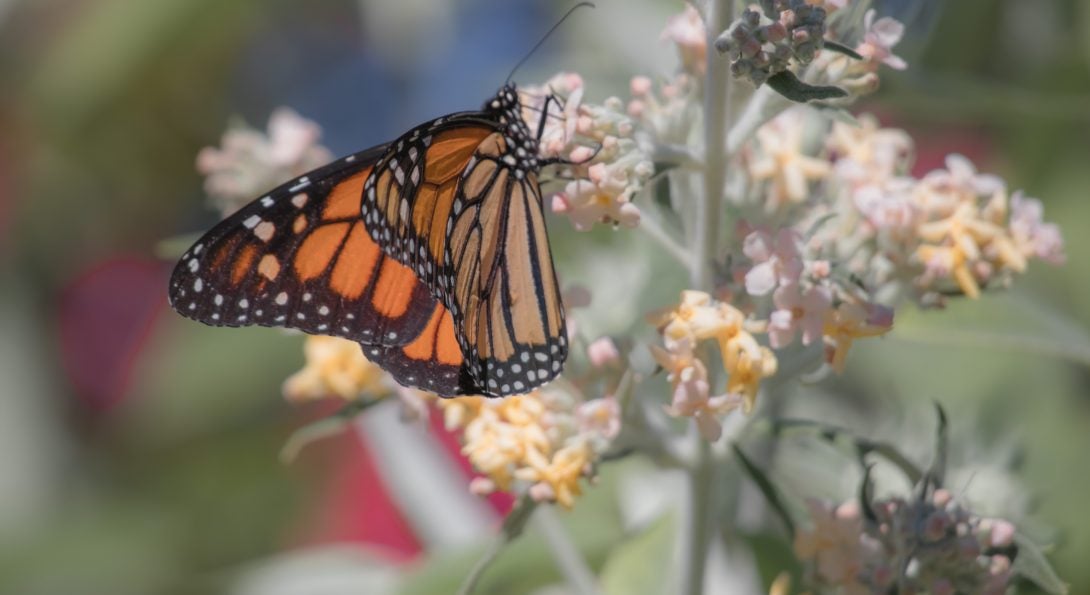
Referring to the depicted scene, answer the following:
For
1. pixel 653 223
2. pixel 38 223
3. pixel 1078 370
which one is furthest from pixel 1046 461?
pixel 38 223

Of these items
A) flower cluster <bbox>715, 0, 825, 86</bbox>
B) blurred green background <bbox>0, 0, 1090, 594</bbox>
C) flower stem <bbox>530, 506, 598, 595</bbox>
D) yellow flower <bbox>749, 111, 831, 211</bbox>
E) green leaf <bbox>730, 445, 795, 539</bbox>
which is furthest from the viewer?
blurred green background <bbox>0, 0, 1090, 594</bbox>

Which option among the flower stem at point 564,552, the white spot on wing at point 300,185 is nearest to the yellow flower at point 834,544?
the flower stem at point 564,552

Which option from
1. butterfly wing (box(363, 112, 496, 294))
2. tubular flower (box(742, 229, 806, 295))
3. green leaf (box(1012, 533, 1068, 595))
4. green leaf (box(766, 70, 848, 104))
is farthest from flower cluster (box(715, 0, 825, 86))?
green leaf (box(1012, 533, 1068, 595))

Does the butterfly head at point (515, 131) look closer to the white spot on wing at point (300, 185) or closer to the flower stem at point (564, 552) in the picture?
the white spot on wing at point (300, 185)

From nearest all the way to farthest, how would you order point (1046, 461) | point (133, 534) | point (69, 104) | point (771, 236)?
point (771, 236) < point (1046, 461) < point (69, 104) < point (133, 534)

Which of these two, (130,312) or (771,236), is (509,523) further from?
(130,312)

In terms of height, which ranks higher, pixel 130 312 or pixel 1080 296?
pixel 130 312

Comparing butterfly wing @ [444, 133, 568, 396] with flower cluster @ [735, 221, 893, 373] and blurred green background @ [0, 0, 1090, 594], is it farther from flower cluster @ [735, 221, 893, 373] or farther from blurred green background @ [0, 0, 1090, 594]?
blurred green background @ [0, 0, 1090, 594]
